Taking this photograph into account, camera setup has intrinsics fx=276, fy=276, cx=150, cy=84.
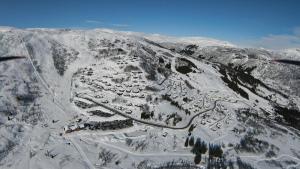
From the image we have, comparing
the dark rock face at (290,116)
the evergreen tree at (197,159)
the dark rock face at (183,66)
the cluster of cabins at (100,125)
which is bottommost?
the evergreen tree at (197,159)

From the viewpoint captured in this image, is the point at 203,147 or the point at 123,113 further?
the point at 123,113

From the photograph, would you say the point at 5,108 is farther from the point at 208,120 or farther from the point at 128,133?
the point at 208,120

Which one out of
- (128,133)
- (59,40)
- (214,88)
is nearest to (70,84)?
(128,133)

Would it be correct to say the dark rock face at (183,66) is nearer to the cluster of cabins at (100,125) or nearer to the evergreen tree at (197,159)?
the cluster of cabins at (100,125)

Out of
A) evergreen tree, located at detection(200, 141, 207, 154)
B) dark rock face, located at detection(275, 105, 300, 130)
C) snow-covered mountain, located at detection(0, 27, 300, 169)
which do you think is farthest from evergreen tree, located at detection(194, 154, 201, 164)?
dark rock face, located at detection(275, 105, 300, 130)

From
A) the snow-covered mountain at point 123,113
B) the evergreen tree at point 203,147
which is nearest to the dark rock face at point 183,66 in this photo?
the snow-covered mountain at point 123,113

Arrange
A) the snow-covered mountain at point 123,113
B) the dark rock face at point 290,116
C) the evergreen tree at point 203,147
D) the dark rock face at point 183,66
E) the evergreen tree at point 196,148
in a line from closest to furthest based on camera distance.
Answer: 1. the snow-covered mountain at point 123,113
2. the evergreen tree at point 196,148
3. the evergreen tree at point 203,147
4. the dark rock face at point 290,116
5. the dark rock face at point 183,66

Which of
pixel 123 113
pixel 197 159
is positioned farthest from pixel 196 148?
pixel 123 113

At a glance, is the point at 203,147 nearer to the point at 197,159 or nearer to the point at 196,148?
the point at 196,148

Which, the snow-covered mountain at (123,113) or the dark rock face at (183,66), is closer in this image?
the snow-covered mountain at (123,113)
